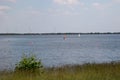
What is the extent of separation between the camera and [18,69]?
16484 millimetres

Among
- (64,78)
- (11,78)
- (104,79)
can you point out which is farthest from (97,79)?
(11,78)

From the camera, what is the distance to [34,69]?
15992mm

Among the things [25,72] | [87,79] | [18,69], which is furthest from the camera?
[18,69]

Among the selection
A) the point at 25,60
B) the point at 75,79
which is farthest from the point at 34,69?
the point at 75,79

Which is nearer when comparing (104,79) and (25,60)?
(104,79)

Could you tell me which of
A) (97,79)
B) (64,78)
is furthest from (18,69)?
(97,79)

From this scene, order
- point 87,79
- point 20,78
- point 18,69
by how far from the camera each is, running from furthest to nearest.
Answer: point 18,69 → point 20,78 → point 87,79

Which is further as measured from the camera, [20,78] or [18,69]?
[18,69]

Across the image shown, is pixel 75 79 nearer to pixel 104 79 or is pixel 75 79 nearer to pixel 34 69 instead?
pixel 104 79

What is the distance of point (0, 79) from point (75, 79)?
3117mm

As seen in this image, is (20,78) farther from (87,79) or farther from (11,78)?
(87,79)

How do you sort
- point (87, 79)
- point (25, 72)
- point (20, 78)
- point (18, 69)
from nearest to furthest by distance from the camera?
point (87, 79) → point (20, 78) → point (25, 72) → point (18, 69)

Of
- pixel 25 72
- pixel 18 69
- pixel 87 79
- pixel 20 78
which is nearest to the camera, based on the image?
pixel 87 79

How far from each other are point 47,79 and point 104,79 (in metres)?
2.31
